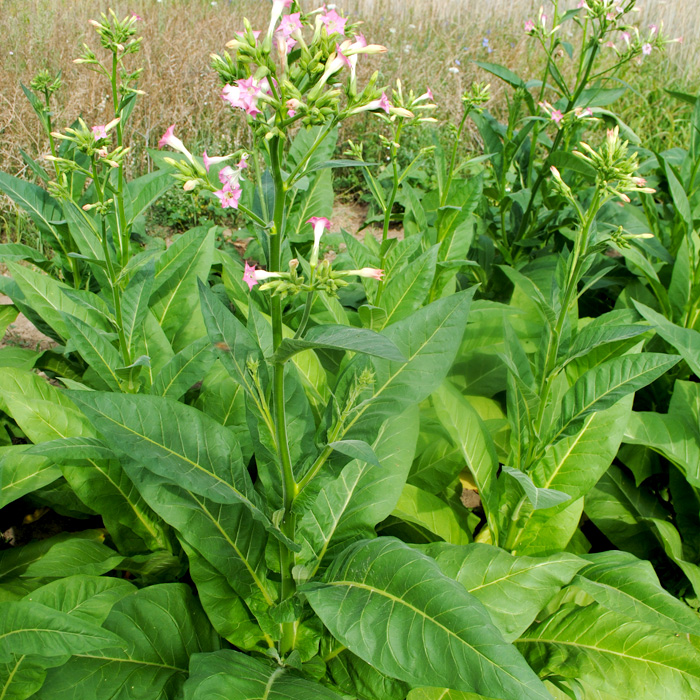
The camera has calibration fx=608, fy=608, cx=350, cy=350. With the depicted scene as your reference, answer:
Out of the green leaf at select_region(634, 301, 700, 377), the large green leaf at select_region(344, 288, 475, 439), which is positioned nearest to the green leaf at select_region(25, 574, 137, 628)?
the large green leaf at select_region(344, 288, 475, 439)

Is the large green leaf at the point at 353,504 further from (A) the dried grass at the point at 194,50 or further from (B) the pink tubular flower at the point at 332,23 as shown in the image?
(A) the dried grass at the point at 194,50

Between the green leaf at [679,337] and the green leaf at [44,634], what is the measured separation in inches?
73.3

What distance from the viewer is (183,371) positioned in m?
1.94

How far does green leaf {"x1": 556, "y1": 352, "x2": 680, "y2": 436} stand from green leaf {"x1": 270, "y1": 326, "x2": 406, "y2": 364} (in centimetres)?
96

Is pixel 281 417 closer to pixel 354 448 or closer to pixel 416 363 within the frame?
pixel 354 448

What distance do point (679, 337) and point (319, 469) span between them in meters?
1.45

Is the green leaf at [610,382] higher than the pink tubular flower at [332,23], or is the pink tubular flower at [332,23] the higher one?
the pink tubular flower at [332,23]

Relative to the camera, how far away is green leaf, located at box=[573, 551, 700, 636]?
1570 mm

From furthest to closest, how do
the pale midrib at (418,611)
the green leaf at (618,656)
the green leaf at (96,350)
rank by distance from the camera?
the green leaf at (96,350), the green leaf at (618,656), the pale midrib at (418,611)

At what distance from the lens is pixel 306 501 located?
1.48 metres

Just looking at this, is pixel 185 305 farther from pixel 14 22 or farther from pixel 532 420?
pixel 14 22

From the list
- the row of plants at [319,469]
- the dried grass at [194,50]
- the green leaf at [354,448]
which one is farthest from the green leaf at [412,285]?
the dried grass at [194,50]

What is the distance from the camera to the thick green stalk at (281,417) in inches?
45.4

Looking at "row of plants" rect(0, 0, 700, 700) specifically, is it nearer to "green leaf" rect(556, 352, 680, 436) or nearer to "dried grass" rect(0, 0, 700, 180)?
"green leaf" rect(556, 352, 680, 436)
